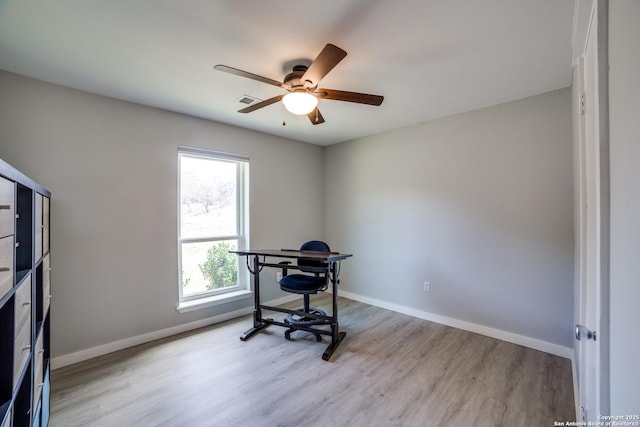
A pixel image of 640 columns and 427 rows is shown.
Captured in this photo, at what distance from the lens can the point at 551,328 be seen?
253cm

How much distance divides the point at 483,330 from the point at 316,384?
2.01m

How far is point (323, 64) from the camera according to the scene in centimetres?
165

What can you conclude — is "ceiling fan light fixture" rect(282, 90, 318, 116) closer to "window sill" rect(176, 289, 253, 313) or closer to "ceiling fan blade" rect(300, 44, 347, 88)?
"ceiling fan blade" rect(300, 44, 347, 88)

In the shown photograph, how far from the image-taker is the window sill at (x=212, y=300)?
305cm

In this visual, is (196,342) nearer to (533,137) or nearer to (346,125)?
(346,125)

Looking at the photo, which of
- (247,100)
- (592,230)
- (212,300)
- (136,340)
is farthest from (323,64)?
(136,340)

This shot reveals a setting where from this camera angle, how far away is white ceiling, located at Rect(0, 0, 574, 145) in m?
1.49

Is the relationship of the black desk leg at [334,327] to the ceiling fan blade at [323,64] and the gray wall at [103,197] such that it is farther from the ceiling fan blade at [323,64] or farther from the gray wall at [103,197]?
the ceiling fan blade at [323,64]

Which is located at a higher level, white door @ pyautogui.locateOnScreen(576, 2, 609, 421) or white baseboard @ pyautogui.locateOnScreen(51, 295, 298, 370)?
white door @ pyautogui.locateOnScreen(576, 2, 609, 421)

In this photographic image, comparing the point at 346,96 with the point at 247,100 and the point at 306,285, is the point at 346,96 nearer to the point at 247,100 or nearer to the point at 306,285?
the point at 247,100

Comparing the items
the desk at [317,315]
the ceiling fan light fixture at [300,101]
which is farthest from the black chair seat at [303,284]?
the ceiling fan light fixture at [300,101]

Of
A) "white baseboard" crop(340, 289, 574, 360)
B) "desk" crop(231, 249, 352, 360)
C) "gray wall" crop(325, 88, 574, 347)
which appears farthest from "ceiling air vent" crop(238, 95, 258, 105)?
"white baseboard" crop(340, 289, 574, 360)

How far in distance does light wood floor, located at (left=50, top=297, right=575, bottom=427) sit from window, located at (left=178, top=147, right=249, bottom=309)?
62 cm

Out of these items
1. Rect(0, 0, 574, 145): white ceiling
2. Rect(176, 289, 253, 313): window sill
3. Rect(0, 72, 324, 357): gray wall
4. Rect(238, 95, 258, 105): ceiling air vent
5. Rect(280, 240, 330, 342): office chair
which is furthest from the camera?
Rect(176, 289, 253, 313): window sill
